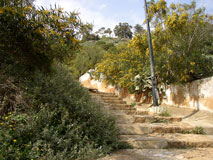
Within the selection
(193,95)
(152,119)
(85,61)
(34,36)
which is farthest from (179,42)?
(85,61)

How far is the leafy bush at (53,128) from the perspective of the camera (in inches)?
99.3

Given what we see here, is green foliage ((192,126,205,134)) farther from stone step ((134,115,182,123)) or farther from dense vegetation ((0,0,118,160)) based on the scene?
dense vegetation ((0,0,118,160))


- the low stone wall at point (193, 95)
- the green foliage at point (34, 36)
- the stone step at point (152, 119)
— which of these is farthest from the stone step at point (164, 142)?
the low stone wall at point (193, 95)

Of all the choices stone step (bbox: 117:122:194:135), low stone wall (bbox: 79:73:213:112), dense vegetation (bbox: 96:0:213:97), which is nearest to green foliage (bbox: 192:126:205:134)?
stone step (bbox: 117:122:194:135)

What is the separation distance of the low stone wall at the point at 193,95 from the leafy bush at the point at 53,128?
4898mm

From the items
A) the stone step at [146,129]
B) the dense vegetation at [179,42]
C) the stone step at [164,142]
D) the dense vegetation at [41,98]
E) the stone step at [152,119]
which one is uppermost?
the dense vegetation at [179,42]

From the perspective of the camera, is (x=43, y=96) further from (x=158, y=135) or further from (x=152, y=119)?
(x=152, y=119)

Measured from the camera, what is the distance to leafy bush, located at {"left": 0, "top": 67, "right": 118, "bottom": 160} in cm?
252

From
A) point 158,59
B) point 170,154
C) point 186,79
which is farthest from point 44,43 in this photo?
point 186,79

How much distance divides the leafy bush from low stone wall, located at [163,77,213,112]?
4.90m

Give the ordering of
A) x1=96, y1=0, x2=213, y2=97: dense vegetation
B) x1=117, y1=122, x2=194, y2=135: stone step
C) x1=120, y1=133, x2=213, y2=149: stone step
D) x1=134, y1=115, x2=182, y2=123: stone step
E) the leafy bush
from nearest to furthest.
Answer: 1. the leafy bush
2. x1=120, y1=133, x2=213, y2=149: stone step
3. x1=117, y1=122, x2=194, y2=135: stone step
4. x1=134, y1=115, x2=182, y2=123: stone step
5. x1=96, y1=0, x2=213, y2=97: dense vegetation

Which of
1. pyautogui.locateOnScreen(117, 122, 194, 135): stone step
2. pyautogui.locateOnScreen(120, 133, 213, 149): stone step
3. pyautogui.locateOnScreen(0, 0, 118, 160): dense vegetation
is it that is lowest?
pyautogui.locateOnScreen(120, 133, 213, 149): stone step

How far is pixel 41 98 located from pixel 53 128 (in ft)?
2.22

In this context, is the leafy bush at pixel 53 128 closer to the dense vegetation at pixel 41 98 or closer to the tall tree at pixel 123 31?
the dense vegetation at pixel 41 98
